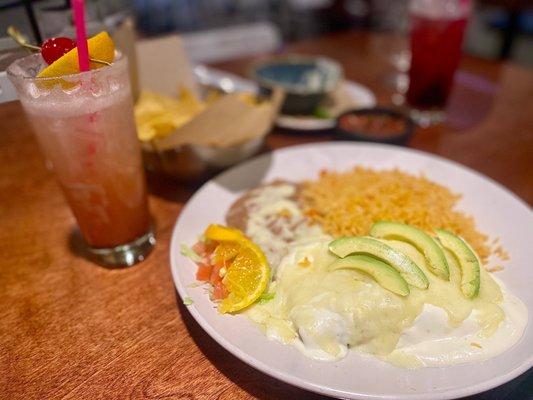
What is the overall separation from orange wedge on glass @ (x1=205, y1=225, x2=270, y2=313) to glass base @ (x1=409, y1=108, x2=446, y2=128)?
143 centimetres

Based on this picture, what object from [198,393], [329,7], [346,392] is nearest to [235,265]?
[198,393]

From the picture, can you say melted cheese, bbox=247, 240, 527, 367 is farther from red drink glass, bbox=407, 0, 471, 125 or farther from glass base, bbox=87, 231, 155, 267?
red drink glass, bbox=407, 0, 471, 125

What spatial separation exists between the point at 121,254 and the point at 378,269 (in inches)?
31.5

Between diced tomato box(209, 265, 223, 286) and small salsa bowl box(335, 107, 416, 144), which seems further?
small salsa bowl box(335, 107, 416, 144)

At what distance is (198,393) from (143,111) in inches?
42.3

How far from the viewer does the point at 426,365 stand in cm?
96

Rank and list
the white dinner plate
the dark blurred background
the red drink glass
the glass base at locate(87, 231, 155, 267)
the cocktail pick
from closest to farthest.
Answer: the white dinner plate < the cocktail pick < the glass base at locate(87, 231, 155, 267) < the red drink glass < the dark blurred background

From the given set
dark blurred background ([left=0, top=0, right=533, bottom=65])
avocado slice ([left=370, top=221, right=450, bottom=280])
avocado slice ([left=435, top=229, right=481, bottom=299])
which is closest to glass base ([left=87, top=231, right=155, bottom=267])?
avocado slice ([left=370, top=221, right=450, bottom=280])

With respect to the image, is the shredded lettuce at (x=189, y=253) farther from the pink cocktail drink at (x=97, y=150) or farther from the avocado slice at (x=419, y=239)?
the avocado slice at (x=419, y=239)

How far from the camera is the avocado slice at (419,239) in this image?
42.7 inches

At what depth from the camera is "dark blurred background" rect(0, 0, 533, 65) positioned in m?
4.50

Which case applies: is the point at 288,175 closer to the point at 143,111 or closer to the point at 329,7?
the point at 143,111

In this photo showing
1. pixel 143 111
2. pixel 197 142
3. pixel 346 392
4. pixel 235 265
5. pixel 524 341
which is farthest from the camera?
pixel 143 111

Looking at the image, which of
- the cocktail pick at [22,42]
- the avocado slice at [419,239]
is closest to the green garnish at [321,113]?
the avocado slice at [419,239]
